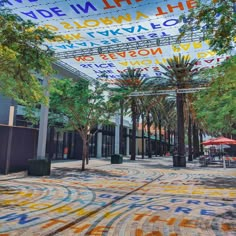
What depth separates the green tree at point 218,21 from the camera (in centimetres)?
604

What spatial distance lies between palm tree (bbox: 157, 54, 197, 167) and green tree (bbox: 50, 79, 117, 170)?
838cm

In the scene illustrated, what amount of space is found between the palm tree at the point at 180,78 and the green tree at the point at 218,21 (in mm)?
15659

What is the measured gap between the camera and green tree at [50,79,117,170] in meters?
15.6

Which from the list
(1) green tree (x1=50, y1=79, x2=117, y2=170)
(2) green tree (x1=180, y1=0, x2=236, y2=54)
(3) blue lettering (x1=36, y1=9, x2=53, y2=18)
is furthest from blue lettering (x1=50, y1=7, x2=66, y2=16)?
(2) green tree (x1=180, y1=0, x2=236, y2=54)

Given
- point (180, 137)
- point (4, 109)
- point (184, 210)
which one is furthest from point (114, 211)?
point (4, 109)

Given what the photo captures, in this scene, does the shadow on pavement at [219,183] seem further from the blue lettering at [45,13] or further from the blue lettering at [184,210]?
the blue lettering at [45,13]

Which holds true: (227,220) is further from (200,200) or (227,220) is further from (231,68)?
(231,68)

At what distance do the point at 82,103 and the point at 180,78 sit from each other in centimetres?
1221

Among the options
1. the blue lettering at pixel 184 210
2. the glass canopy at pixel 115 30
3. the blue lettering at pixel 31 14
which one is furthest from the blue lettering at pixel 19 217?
the blue lettering at pixel 31 14

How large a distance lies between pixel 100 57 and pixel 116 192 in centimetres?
1049

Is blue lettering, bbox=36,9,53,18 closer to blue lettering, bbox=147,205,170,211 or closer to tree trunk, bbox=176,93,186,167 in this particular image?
blue lettering, bbox=147,205,170,211

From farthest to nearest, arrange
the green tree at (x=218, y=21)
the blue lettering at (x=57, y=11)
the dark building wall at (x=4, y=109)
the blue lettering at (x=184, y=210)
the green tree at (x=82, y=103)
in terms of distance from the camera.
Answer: the dark building wall at (x=4, y=109)
the green tree at (x=82, y=103)
the blue lettering at (x=57, y=11)
the blue lettering at (x=184, y=210)
the green tree at (x=218, y=21)

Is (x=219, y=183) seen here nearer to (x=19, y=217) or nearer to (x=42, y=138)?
(x=19, y=217)

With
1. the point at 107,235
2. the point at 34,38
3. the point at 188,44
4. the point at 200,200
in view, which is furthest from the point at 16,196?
the point at 188,44
